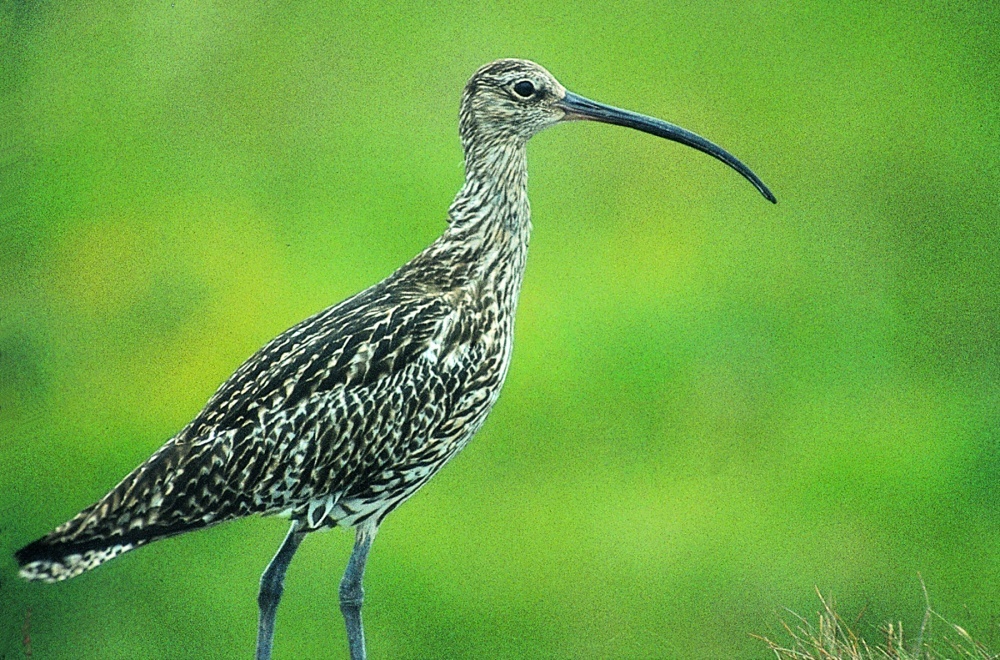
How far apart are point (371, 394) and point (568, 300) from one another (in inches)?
83.3

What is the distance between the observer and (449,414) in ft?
16.7

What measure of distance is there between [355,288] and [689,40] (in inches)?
90.5

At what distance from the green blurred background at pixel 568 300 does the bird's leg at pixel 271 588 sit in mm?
577

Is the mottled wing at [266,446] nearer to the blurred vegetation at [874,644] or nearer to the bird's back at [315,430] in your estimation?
the bird's back at [315,430]

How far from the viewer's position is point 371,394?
5.02 meters

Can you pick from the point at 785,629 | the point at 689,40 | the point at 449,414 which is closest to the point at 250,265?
the point at 449,414

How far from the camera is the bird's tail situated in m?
4.90

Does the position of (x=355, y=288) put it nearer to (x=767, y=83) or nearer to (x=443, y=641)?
(x=443, y=641)

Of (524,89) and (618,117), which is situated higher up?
(524,89)

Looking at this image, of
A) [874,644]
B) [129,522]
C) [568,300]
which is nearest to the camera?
[129,522]

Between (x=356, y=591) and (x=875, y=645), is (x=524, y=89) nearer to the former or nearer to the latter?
(x=356, y=591)

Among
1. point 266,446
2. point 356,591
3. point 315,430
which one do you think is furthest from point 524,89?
point 356,591

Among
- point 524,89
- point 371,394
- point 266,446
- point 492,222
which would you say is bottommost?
point 266,446

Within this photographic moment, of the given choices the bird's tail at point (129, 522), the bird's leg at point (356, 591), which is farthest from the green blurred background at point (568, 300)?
the bird's tail at point (129, 522)
